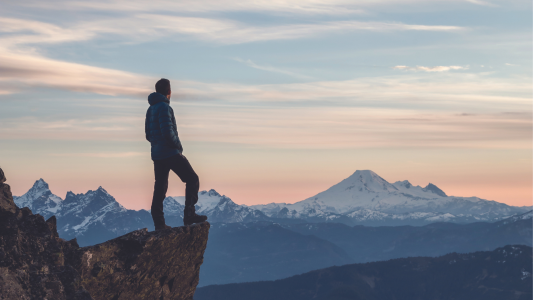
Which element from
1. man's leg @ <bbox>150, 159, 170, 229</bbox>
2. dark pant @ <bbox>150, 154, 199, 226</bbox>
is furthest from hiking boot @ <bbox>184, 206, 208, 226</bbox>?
man's leg @ <bbox>150, 159, 170, 229</bbox>

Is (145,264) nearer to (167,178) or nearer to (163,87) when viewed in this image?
(167,178)

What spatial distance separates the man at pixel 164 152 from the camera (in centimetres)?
1477

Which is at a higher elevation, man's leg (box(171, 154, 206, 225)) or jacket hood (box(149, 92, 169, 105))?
jacket hood (box(149, 92, 169, 105))

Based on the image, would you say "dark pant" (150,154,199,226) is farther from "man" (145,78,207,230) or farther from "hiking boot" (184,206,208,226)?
"hiking boot" (184,206,208,226)

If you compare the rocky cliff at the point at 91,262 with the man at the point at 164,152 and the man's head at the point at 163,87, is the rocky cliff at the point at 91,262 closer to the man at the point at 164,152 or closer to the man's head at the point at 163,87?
the man at the point at 164,152

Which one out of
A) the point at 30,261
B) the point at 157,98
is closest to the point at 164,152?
the point at 157,98

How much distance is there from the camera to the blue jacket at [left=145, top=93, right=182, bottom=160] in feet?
48.1

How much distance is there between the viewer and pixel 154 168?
15859mm

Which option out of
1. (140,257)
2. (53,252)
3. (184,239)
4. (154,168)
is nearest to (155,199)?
(154,168)

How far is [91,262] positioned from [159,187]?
410cm

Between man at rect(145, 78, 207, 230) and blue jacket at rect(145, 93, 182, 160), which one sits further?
man at rect(145, 78, 207, 230)

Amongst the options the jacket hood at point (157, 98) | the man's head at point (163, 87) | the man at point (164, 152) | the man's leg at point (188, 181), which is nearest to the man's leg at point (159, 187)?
the man at point (164, 152)

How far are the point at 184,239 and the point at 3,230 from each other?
5.17 meters

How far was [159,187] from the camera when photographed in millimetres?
15914
